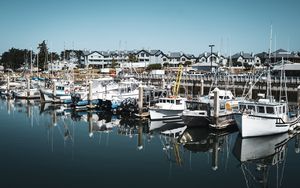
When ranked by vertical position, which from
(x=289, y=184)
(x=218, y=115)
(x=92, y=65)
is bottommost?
(x=289, y=184)

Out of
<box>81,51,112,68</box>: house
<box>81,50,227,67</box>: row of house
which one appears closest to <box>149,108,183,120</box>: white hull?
<box>81,50,227,67</box>: row of house

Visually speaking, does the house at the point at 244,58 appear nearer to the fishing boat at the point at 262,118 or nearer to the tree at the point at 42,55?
the tree at the point at 42,55

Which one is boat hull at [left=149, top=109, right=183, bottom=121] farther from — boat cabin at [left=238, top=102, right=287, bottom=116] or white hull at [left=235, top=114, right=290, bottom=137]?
Answer: white hull at [left=235, top=114, right=290, bottom=137]

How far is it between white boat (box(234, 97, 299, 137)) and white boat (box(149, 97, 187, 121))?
358 inches

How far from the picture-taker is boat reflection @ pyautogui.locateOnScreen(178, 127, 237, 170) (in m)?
28.9

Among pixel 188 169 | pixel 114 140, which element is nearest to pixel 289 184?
pixel 188 169

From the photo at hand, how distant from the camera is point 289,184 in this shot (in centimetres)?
2094

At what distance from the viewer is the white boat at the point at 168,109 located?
130 ft

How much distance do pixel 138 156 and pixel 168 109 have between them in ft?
43.1

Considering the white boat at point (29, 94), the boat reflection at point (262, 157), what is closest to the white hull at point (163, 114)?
the boat reflection at point (262, 157)

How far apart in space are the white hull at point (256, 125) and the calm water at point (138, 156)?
0.71 m

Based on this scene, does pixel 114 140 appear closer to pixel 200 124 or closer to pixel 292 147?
pixel 200 124

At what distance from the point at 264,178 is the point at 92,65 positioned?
122 meters

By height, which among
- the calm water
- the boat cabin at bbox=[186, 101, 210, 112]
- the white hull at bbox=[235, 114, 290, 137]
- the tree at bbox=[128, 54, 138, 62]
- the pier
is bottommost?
the calm water
